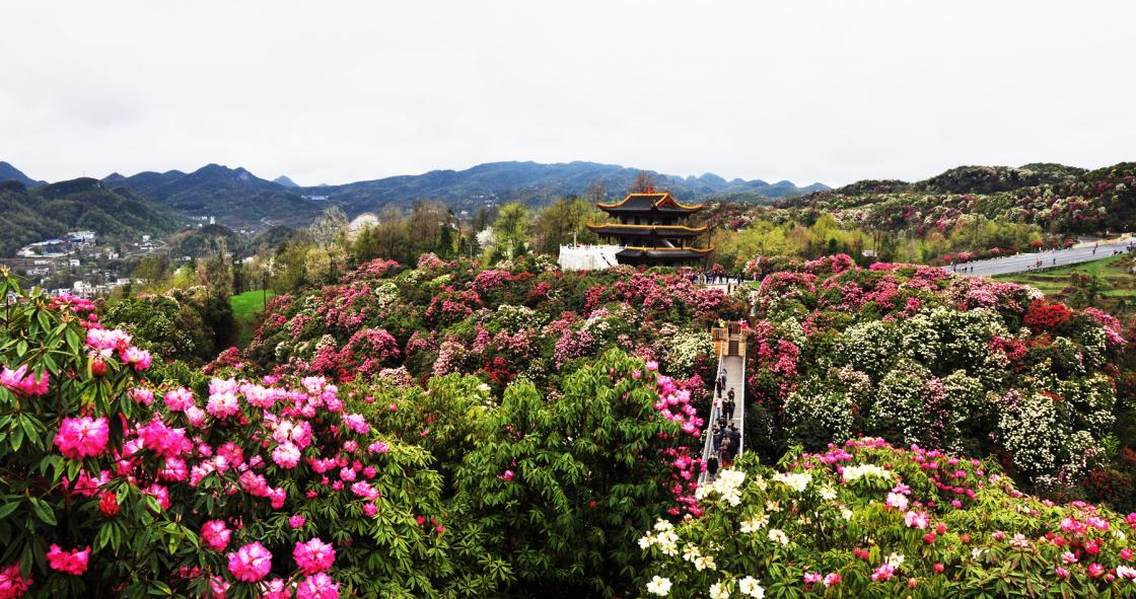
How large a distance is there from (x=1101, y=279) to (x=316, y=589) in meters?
43.2

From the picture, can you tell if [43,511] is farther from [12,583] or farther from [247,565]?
[247,565]

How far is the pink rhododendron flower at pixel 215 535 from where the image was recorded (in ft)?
12.7

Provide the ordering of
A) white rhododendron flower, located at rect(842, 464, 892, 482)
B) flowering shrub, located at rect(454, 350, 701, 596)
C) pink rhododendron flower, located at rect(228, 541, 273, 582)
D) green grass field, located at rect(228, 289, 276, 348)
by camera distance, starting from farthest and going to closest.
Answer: green grass field, located at rect(228, 289, 276, 348)
flowering shrub, located at rect(454, 350, 701, 596)
white rhododendron flower, located at rect(842, 464, 892, 482)
pink rhododendron flower, located at rect(228, 541, 273, 582)

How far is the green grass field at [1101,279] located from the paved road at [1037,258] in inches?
44.7

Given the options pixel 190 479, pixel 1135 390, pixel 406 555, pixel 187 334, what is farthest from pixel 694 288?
pixel 187 334

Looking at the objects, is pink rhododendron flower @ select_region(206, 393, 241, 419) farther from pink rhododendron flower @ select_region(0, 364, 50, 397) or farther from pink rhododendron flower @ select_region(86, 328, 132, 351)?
pink rhododendron flower @ select_region(0, 364, 50, 397)

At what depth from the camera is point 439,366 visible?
20.6m

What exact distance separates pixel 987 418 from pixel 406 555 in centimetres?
1649

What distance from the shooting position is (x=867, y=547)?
18.3ft

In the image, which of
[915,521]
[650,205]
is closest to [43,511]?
[915,521]

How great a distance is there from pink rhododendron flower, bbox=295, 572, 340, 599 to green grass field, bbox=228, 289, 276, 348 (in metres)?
39.3

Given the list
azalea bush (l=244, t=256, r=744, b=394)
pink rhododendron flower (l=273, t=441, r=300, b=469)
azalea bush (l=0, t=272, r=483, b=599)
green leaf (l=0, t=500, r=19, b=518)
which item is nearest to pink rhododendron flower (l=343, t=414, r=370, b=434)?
azalea bush (l=0, t=272, r=483, b=599)

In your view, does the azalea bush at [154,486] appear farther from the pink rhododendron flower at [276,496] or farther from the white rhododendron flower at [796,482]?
the white rhododendron flower at [796,482]

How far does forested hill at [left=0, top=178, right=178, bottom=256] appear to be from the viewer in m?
154
